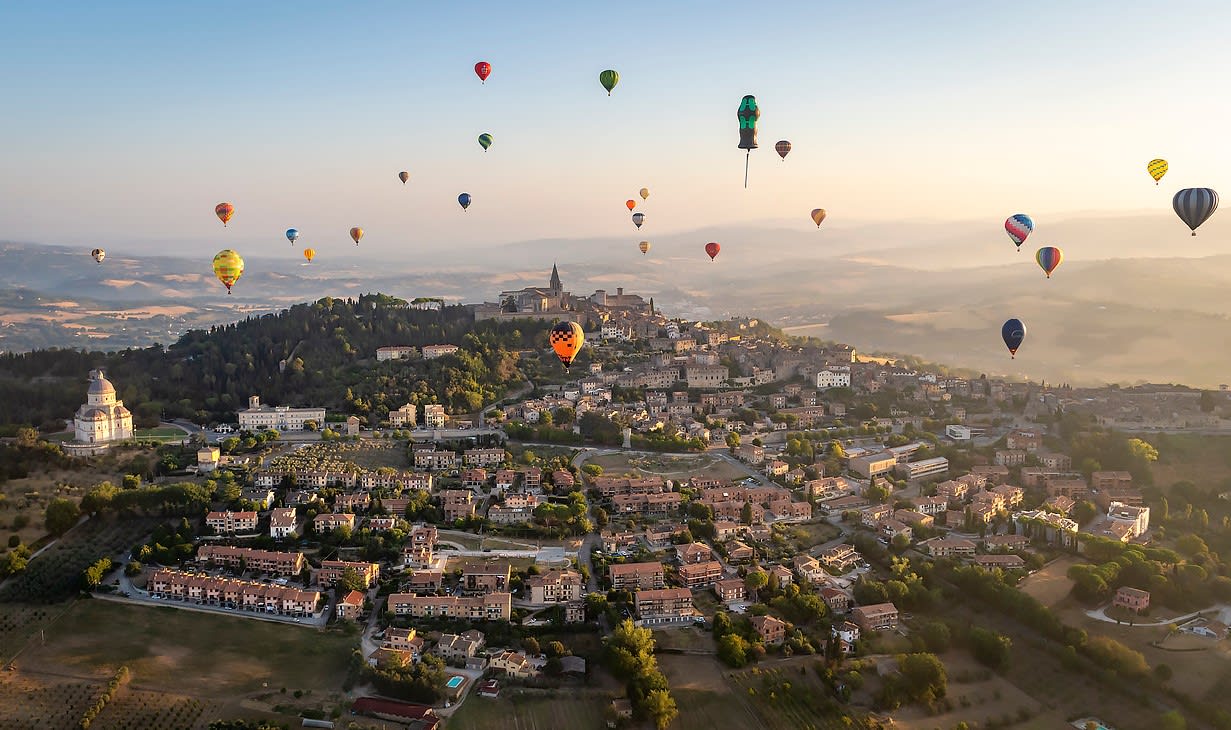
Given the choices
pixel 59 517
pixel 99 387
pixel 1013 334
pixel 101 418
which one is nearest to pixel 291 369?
pixel 99 387

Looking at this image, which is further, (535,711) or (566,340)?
(566,340)

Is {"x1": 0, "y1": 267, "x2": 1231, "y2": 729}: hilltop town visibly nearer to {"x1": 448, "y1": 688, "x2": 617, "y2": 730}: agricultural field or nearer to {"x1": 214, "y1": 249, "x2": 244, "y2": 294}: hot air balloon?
{"x1": 448, "y1": 688, "x2": 617, "y2": 730}: agricultural field

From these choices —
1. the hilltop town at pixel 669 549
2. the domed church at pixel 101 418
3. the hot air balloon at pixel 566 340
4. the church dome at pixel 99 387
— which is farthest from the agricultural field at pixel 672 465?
the church dome at pixel 99 387

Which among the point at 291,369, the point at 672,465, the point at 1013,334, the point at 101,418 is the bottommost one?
the point at 672,465

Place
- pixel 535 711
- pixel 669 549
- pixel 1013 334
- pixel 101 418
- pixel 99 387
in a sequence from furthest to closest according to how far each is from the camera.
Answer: pixel 1013 334 < pixel 99 387 < pixel 101 418 < pixel 669 549 < pixel 535 711

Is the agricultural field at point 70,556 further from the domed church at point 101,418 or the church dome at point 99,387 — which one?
the church dome at point 99,387

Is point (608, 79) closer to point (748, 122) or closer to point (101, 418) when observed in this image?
point (748, 122)
